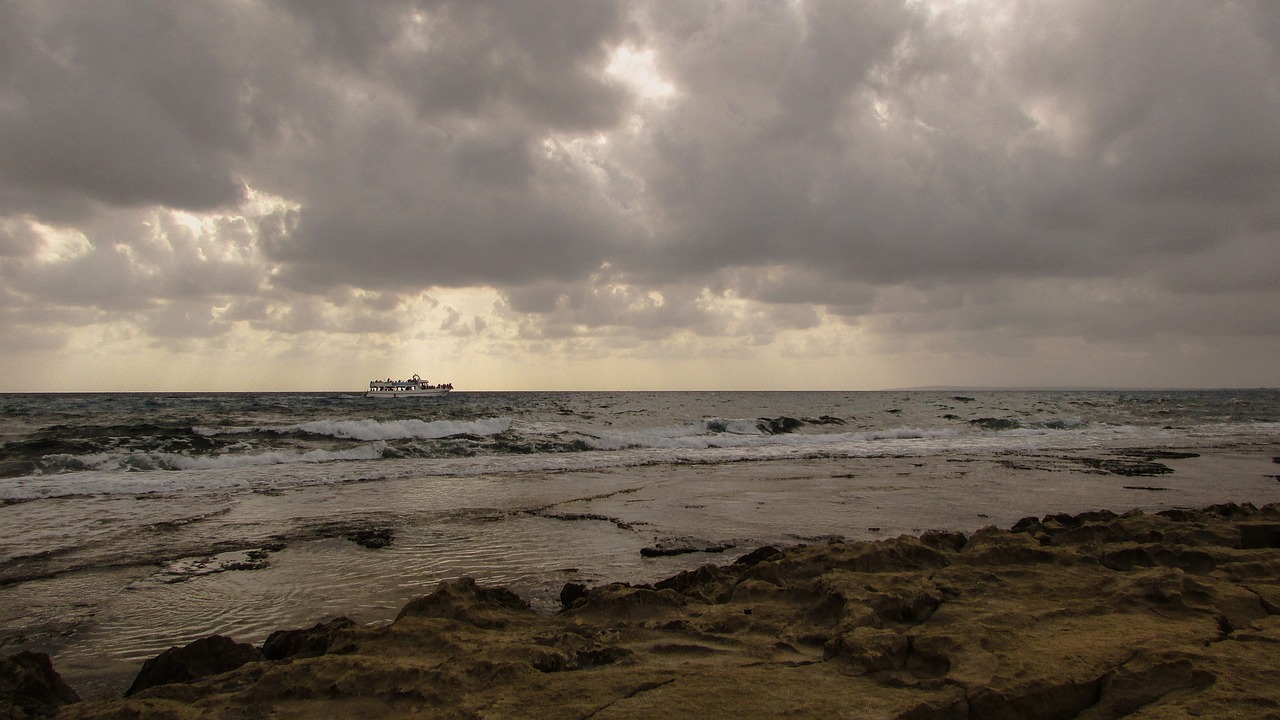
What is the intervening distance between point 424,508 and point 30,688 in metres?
6.97

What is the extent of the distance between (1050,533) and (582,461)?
12885 mm

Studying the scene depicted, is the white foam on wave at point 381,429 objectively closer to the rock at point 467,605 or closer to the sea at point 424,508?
the sea at point 424,508

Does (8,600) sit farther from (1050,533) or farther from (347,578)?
(1050,533)

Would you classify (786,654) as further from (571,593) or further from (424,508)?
(424,508)

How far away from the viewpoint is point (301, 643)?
3.88m

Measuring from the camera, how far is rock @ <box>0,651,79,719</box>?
314 centimetres

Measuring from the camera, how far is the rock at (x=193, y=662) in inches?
140

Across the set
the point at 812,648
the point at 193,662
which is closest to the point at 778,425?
the point at 812,648

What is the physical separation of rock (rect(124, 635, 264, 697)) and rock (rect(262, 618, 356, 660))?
0.28ft

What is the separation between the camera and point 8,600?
5734 mm

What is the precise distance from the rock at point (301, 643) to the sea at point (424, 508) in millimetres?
1022

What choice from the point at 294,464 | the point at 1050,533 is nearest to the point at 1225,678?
the point at 1050,533

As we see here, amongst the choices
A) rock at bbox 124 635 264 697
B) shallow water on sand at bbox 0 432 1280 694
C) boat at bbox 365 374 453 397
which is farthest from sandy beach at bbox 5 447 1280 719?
boat at bbox 365 374 453 397

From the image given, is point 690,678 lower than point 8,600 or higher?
higher
